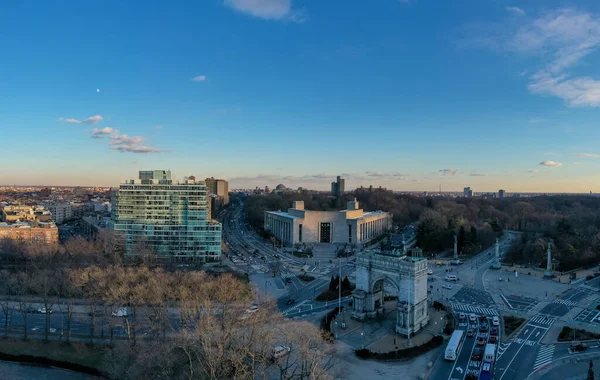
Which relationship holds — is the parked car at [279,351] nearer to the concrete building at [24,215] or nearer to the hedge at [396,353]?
the hedge at [396,353]

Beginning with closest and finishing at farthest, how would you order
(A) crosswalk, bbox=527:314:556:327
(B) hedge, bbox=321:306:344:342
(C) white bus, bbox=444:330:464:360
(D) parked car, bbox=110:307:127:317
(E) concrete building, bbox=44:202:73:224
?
1. (C) white bus, bbox=444:330:464:360
2. (B) hedge, bbox=321:306:344:342
3. (D) parked car, bbox=110:307:127:317
4. (A) crosswalk, bbox=527:314:556:327
5. (E) concrete building, bbox=44:202:73:224

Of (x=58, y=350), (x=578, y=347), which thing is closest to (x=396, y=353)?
(x=578, y=347)

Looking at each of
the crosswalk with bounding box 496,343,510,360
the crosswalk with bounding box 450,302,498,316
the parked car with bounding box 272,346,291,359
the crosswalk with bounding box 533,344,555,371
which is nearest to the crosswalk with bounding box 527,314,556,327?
the crosswalk with bounding box 450,302,498,316

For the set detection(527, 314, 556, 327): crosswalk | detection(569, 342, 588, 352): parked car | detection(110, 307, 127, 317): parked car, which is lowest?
detection(527, 314, 556, 327): crosswalk

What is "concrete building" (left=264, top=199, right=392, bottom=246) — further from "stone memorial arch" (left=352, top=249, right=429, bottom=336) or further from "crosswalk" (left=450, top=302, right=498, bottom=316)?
"stone memorial arch" (left=352, top=249, right=429, bottom=336)

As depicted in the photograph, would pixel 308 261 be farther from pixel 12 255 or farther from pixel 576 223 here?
pixel 576 223

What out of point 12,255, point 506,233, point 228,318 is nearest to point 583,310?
point 228,318
